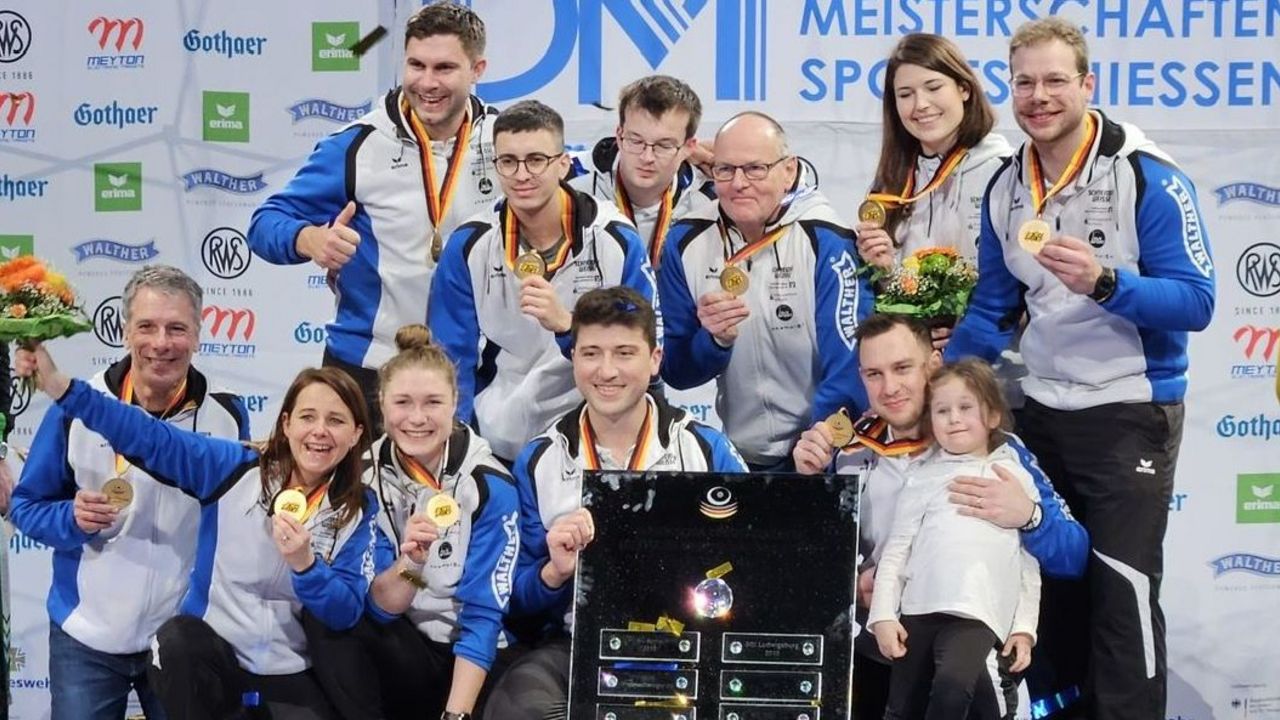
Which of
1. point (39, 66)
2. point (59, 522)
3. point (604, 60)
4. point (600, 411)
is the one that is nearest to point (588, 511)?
point (600, 411)

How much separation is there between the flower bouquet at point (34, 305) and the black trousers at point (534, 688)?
1.49m

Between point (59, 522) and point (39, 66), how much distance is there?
2.61m

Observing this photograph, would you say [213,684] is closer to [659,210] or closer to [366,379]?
[366,379]

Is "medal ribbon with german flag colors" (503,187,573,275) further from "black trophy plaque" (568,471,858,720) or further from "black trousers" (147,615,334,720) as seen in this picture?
"black trousers" (147,615,334,720)

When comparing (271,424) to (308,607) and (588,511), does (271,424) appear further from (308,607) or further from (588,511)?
(588,511)

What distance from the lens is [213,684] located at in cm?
423

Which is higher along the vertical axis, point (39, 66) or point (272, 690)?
point (39, 66)

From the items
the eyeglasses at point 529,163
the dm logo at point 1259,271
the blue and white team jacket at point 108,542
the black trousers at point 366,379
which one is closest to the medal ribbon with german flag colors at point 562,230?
the eyeglasses at point 529,163

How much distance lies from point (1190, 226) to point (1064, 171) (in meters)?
0.37

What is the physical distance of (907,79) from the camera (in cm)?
479

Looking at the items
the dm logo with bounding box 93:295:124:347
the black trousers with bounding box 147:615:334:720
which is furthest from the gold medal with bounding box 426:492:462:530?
the dm logo with bounding box 93:295:124:347

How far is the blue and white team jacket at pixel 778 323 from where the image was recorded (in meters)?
4.81

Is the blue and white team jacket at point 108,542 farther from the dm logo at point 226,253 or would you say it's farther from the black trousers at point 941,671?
the black trousers at point 941,671

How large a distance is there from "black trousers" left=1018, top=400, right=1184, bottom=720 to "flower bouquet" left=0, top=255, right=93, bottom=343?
273cm
